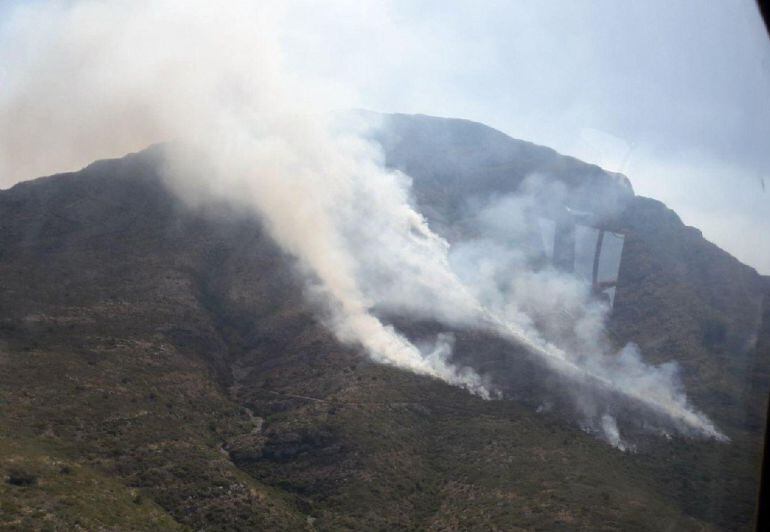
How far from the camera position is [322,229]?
89.3m

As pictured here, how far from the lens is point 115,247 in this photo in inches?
2813

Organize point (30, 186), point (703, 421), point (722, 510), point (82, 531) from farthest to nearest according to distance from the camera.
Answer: point (30, 186), point (703, 421), point (82, 531), point (722, 510)

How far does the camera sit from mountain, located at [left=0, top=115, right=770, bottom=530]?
3769 cm

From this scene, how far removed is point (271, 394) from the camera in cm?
5906

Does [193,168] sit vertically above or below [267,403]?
above

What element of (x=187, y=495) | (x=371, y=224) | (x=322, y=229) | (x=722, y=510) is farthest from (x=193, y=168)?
(x=722, y=510)

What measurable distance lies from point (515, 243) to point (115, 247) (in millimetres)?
49368

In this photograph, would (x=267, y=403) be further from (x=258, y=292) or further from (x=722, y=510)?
(x=722, y=510)

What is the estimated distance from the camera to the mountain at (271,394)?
37.7 metres

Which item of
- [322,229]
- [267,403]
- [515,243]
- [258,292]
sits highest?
[515,243]

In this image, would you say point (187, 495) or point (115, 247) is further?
point (115, 247)

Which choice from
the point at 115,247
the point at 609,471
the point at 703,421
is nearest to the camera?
the point at 609,471

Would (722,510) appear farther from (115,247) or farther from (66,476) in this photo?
(115,247)

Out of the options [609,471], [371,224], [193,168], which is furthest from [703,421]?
[193,168]
